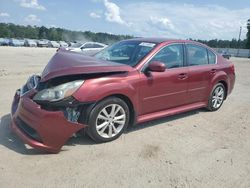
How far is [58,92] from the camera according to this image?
4203mm

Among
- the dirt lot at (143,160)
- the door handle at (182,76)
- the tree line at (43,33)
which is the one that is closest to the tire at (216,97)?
the dirt lot at (143,160)

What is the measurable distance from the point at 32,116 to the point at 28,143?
1.19 feet

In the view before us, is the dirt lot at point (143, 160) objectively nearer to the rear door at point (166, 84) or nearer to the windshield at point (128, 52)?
the rear door at point (166, 84)

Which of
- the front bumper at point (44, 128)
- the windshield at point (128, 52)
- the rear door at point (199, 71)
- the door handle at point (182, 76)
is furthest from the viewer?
the rear door at point (199, 71)

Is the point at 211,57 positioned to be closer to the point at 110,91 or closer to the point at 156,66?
the point at 156,66

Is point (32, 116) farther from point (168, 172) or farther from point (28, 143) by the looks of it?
point (168, 172)

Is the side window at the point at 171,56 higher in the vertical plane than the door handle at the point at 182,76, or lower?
higher

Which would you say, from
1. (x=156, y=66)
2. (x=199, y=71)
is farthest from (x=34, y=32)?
(x=156, y=66)

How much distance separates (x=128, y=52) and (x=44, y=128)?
7.30 feet

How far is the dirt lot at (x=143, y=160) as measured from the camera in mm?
3590

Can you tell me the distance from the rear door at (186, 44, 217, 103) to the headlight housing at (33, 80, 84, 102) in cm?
254

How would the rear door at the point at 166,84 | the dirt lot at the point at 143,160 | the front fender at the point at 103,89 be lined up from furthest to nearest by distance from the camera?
1. the rear door at the point at 166,84
2. the front fender at the point at 103,89
3. the dirt lot at the point at 143,160

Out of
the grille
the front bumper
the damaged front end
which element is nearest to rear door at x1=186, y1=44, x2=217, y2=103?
the damaged front end

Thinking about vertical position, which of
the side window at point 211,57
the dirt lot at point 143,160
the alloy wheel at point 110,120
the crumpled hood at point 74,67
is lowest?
the dirt lot at point 143,160
